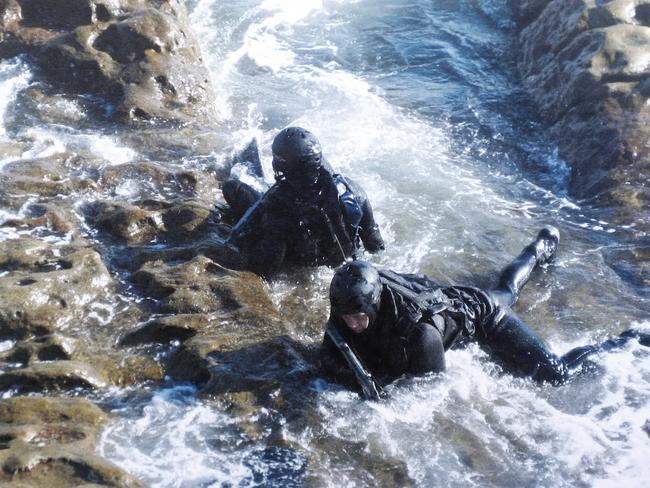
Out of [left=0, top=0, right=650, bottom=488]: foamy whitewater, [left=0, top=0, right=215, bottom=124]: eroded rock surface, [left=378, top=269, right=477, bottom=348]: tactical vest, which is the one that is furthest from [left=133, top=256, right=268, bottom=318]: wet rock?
[left=0, top=0, right=215, bottom=124]: eroded rock surface

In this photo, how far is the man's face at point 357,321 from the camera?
541 centimetres

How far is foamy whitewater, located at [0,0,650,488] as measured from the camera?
519cm

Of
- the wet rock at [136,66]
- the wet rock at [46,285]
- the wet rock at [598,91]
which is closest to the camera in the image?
the wet rock at [46,285]

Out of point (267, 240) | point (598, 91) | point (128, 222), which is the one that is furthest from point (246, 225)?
point (598, 91)

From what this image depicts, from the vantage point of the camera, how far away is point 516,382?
20.9ft

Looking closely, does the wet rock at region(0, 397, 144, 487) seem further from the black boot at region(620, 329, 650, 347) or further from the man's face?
the black boot at region(620, 329, 650, 347)

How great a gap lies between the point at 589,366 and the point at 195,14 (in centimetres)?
1415

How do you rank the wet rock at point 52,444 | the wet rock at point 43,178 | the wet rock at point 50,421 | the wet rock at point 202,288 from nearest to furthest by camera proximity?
the wet rock at point 52,444, the wet rock at point 50,421, the wet rock at point 202,288, the wet rock at point 43,178

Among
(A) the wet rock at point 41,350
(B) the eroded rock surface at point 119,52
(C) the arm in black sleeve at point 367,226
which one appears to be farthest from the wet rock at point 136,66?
(A) the wet rock at point 41,350

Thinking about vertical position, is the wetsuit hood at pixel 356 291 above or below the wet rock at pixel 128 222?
above

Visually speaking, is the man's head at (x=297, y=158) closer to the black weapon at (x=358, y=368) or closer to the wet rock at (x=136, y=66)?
the black weapon at (x=358, y=368)

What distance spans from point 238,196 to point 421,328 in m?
3.62

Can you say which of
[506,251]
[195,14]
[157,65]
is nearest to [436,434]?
[506,251]

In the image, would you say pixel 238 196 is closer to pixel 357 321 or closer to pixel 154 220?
pixel 154 220
